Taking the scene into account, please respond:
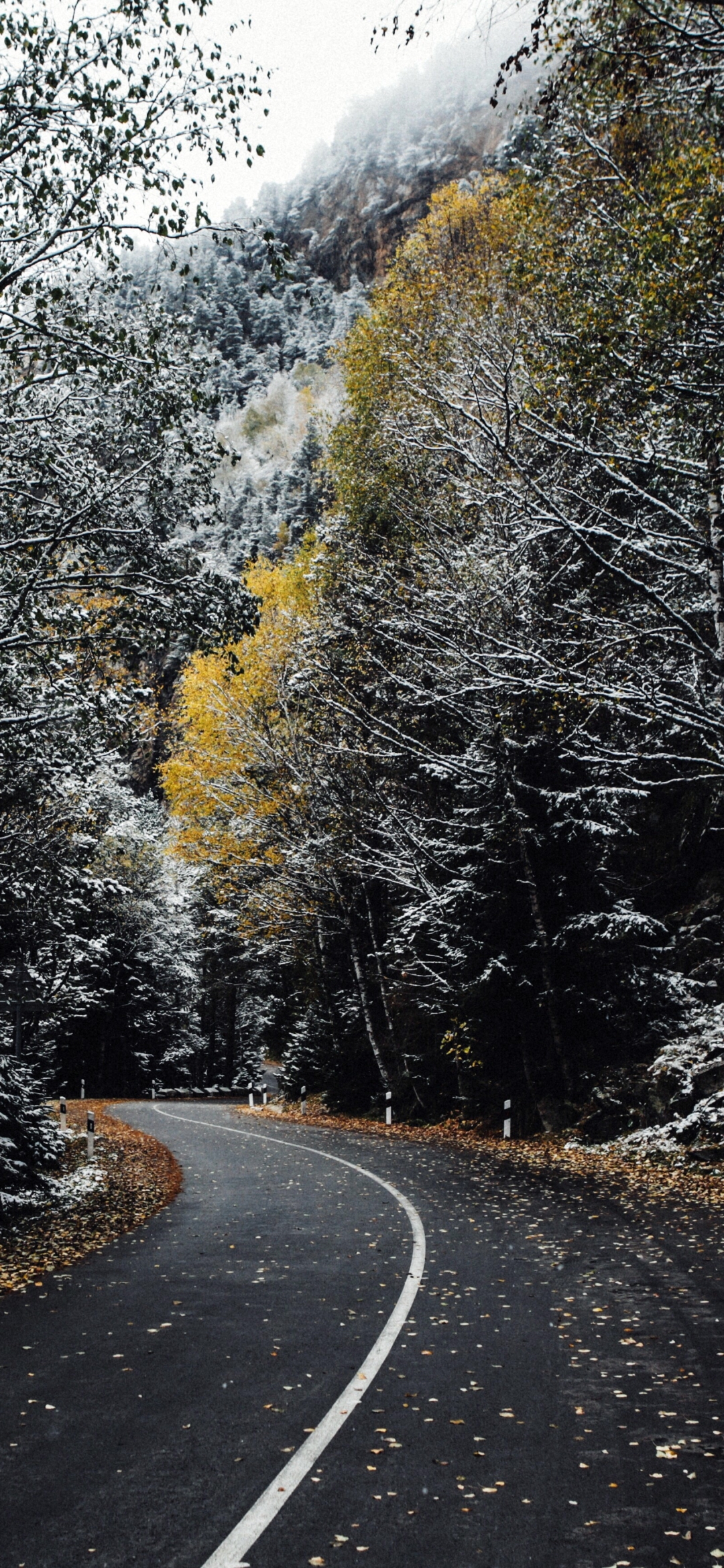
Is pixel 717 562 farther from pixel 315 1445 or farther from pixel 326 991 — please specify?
pixel 326 991

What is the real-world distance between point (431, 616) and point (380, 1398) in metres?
13.3

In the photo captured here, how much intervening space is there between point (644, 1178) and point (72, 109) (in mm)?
13396

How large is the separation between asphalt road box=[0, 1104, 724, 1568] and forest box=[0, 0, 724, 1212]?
512 cm

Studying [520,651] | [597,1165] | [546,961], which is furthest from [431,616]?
[597,1165]

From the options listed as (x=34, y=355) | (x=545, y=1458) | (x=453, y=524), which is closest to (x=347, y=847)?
(x=453, y=524)

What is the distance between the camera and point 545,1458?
4215 millimetres

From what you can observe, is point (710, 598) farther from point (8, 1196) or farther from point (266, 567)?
point (266, 567)

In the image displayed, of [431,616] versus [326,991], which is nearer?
[431,616]

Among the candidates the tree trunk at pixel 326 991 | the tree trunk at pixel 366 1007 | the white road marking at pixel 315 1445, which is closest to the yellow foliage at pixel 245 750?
the tree trunk at pixel 326 991

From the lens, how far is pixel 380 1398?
16.4 ft

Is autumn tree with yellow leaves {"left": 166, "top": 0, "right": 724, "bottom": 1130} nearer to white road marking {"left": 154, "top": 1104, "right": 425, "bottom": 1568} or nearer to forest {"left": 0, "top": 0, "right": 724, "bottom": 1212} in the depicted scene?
forest {"left": 0, "top": 0, "right": 724, "bottom": 1212}

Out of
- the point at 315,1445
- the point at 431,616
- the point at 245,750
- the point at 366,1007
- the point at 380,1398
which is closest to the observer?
the point at 315,1445

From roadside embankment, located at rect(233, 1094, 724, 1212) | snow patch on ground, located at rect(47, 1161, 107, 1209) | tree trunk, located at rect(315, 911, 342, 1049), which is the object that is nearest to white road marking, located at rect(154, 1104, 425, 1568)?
roadside embankment, located at rect(233, 1094, 724, 1212)

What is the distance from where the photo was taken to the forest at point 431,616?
9.74 m
